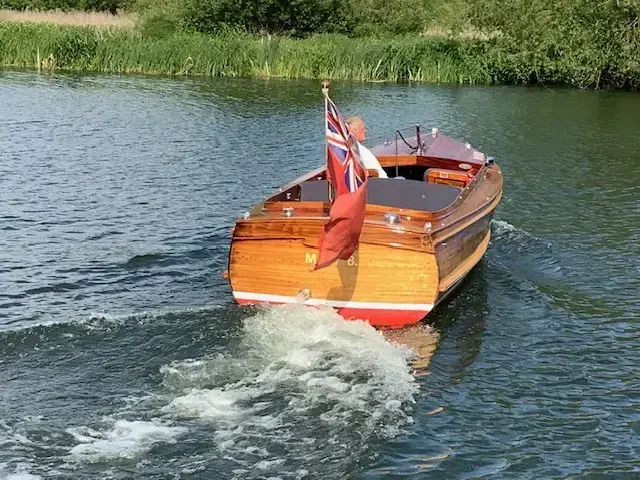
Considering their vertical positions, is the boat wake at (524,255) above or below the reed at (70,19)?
below

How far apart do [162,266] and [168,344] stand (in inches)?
107

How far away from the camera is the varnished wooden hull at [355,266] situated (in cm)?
782

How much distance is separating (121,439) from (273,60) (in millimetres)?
27838

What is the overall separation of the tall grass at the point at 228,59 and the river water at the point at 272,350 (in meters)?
16.2

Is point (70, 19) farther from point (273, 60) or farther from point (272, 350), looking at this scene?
point (272, 350)

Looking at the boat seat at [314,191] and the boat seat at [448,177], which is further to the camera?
the boat seat at [448,177]

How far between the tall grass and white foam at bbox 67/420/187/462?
2695cm

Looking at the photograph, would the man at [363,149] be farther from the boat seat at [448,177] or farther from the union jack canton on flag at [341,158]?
the union jack canton on flag at [341,158]

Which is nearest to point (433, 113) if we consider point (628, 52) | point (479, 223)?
point (628, 52)

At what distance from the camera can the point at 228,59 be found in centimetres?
3262

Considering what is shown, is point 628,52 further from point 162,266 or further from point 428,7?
point 162,266

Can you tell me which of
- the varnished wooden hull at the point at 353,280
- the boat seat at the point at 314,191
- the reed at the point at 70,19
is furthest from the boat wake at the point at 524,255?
the reed at the point at 70,19

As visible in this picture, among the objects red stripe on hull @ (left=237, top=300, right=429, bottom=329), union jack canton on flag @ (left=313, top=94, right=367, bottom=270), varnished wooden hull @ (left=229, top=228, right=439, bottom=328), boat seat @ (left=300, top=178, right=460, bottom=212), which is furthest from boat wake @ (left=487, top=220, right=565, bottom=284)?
union jack canton on flag @ (left=313, top=94, right=367, bottom=270)

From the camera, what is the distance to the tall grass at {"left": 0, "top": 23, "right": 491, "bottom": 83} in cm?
3198
